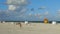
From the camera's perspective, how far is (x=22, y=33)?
65.8ft

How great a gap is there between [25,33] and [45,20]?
21.0 metres

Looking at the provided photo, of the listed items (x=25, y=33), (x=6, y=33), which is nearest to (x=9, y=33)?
(x=6, y=33)

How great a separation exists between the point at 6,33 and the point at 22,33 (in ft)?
5.10

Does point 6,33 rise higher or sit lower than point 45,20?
lower

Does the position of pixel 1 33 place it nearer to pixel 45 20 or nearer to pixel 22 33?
pixel 22 33

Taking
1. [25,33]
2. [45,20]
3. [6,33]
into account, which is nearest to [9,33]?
[6,33]

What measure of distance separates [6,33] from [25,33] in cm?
184

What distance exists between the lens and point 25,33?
20.1 meters

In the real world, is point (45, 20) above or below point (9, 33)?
above

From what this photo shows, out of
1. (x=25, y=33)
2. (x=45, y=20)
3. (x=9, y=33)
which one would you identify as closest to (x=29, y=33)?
(x=25, y=33)

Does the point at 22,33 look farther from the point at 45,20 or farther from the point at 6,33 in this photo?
the point at 45,20

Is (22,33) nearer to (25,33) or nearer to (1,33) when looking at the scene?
(25,33)

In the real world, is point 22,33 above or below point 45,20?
Result: below

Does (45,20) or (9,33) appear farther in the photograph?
(45,20)
